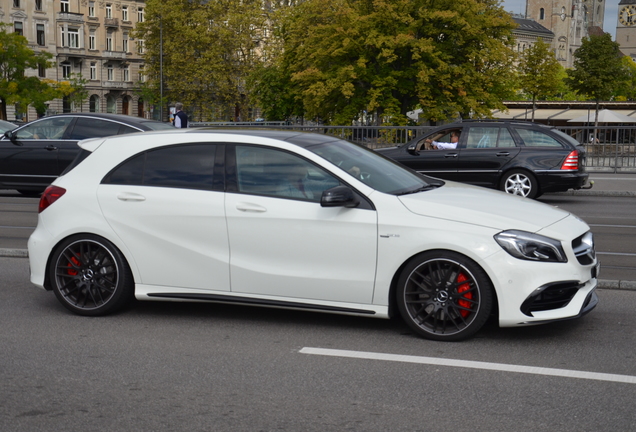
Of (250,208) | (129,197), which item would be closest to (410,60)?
(129,197)

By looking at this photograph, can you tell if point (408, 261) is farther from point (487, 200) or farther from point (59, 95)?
point (59, 95)

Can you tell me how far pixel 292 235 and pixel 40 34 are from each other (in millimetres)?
86890

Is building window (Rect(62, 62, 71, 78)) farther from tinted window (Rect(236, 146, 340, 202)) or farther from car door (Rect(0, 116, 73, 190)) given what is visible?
tinted window (Rect(236, 146, 340, 202))

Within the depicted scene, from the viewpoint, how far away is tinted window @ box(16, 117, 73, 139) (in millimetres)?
16281

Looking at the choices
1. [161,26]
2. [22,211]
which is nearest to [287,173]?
[22,211]

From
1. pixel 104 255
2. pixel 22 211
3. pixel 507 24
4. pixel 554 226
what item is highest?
pixel 507 24

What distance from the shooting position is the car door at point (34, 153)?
→ 53.2 feet

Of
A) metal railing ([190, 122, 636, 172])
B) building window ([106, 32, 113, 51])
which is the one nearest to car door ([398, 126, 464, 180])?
metal railing ([190, 122, 636, 172])

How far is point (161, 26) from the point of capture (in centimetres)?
6203

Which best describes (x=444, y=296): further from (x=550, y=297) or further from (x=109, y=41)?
(x=109, y=41)

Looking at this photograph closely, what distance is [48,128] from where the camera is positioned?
16359 millimetres

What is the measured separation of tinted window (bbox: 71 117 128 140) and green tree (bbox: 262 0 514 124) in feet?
86.7

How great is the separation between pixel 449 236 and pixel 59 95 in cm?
7025

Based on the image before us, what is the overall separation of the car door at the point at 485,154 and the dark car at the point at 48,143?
5.98 m
